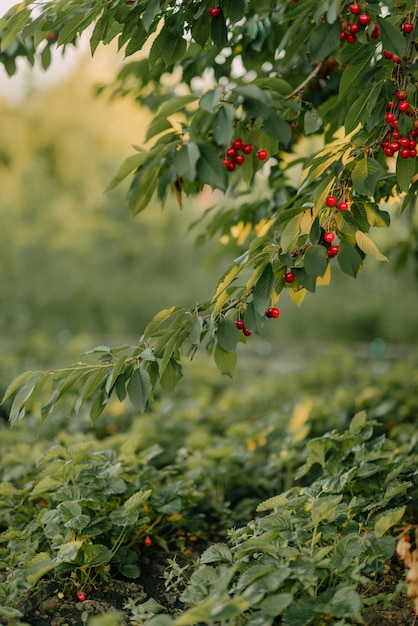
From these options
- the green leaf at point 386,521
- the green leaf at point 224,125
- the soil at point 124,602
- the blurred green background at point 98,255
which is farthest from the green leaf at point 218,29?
the blurred green background at point 98,255

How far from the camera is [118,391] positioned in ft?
6.13

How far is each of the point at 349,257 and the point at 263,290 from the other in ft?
0.85

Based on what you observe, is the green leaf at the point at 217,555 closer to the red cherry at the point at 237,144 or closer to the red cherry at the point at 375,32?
the red cherry at the point at 237,144

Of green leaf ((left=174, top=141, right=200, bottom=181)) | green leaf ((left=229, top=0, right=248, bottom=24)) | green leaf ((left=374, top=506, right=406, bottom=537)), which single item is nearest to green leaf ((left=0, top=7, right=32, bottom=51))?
green leaf ((left=229, top=0, right=248, bottom=24))

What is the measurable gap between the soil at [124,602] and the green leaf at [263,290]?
85 centimetres

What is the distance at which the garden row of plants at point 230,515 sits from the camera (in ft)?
5.71

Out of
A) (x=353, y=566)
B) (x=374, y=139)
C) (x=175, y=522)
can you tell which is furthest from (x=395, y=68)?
(x=175, y=522)

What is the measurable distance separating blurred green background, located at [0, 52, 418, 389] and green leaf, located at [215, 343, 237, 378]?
520cm

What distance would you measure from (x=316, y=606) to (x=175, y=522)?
3.11 ft

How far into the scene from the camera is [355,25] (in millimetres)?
1830

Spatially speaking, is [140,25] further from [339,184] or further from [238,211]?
[238,211]

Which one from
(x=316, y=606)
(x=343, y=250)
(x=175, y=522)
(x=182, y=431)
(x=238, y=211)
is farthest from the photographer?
(x=182, y=431)

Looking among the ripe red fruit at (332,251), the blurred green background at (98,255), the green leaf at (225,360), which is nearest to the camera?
the ripe red fruit at (332,251)

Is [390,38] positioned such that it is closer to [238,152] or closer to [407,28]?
[407,28]
